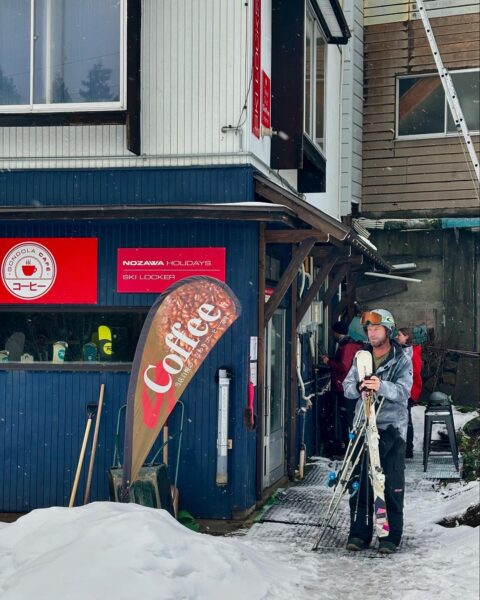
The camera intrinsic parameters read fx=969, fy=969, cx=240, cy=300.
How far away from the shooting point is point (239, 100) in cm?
938

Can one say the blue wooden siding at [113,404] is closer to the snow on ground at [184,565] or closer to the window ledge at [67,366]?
the window ledge at [67,366]

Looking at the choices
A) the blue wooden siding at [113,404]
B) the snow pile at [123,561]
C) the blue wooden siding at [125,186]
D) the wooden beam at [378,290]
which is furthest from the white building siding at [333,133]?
the snow pile at [123,561]

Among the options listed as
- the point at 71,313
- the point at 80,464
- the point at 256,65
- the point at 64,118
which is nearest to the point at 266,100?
the point at 256,65

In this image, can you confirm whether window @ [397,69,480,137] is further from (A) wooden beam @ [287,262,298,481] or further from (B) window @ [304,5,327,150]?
(A) wooden beam @ [287,262,298,481]

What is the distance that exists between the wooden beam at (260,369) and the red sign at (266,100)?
48.7 inches

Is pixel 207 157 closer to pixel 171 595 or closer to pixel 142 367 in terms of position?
pixel 142 367

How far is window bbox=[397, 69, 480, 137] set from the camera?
17422 mm

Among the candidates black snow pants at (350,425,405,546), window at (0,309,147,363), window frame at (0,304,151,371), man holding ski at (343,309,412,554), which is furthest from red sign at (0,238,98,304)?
black snow pants at (350,425,405,546)

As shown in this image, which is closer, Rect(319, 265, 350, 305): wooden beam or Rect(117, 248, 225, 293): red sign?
Rect(117, 248, 225, 293): red sign

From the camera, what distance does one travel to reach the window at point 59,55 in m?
9.45

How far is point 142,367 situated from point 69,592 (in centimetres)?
267

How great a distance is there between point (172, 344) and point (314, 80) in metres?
5.39

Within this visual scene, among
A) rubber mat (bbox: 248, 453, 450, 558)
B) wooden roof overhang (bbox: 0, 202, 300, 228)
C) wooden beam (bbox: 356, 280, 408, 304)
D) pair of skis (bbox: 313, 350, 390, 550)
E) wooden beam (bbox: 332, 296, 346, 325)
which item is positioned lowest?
rubber mat (bbox: 248, 453, 450, 558)

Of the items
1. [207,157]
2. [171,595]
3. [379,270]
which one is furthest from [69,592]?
[379,270]
